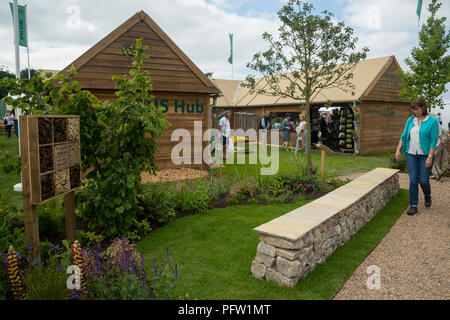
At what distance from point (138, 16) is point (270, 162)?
24.1 ft

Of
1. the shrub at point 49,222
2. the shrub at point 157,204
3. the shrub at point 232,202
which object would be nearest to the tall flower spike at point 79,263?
the shrub at point 49,222

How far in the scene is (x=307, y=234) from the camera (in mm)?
3781

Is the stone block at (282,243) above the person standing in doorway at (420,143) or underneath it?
underneath

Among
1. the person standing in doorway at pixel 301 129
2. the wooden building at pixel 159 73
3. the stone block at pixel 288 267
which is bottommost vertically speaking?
the stone block at pixel 288 267

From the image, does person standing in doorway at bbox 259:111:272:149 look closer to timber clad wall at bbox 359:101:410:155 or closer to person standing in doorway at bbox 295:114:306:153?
person standing in doorway at bbox 295:114:306:153

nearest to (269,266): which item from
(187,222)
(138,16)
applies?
(187,222)

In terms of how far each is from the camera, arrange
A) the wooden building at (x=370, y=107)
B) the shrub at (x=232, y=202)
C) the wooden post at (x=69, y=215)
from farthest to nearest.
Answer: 1. the wooden building at (x=370, y=107)
2. the shrub at (x=232, y=202)
3. the wooden post at (x=69, y=215)

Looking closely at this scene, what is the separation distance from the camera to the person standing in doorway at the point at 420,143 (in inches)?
232

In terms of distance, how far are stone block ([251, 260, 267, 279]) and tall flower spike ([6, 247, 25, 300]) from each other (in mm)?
2349

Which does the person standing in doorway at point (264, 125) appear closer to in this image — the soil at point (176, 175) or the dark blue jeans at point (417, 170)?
the soil at point (176, 175)

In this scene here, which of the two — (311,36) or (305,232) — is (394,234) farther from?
(311,36)

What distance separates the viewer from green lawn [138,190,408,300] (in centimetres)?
351

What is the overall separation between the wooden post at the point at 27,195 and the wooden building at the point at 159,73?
6377 mm

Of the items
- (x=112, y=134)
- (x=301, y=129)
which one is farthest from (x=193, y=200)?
(x=301, y=129)
